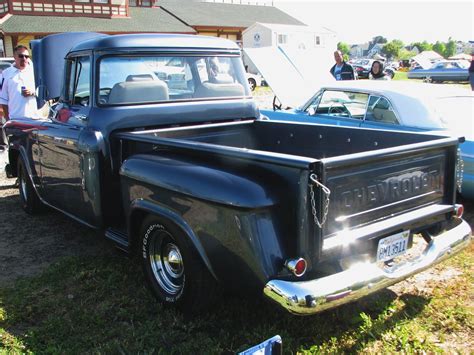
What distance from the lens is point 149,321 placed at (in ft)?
10.9

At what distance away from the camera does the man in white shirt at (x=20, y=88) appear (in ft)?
22.4

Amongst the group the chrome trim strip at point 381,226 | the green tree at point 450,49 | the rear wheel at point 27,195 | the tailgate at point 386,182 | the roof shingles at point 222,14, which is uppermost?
the roof shingles at point 222,14

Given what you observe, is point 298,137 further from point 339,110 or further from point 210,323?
point 339,110

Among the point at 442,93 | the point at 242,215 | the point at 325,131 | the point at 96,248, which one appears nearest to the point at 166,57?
the point at 325,131

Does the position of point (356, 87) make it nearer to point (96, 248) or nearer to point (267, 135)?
point (267, 135)

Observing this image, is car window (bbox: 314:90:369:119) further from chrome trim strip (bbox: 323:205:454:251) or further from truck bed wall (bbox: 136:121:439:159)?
chrome trim strip (bbox: 323:205:454:251)

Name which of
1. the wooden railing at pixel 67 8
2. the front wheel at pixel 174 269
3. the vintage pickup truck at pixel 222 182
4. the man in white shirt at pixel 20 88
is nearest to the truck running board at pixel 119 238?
the vintage pickup truck at pixel 222 182

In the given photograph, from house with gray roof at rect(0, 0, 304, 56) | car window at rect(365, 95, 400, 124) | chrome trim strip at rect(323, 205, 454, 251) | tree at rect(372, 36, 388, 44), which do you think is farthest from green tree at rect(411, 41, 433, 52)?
chrome trim strip at rect(323, 205, 454, 251)

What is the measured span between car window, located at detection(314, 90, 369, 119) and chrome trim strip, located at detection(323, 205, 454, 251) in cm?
311

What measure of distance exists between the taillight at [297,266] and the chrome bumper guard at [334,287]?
0.17 feet

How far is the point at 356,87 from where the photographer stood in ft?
21.0

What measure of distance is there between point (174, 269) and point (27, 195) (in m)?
2.91

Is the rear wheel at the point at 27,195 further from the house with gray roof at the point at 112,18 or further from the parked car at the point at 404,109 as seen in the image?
the house with gray roof at the point at 112,18

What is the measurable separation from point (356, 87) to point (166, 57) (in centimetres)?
289
